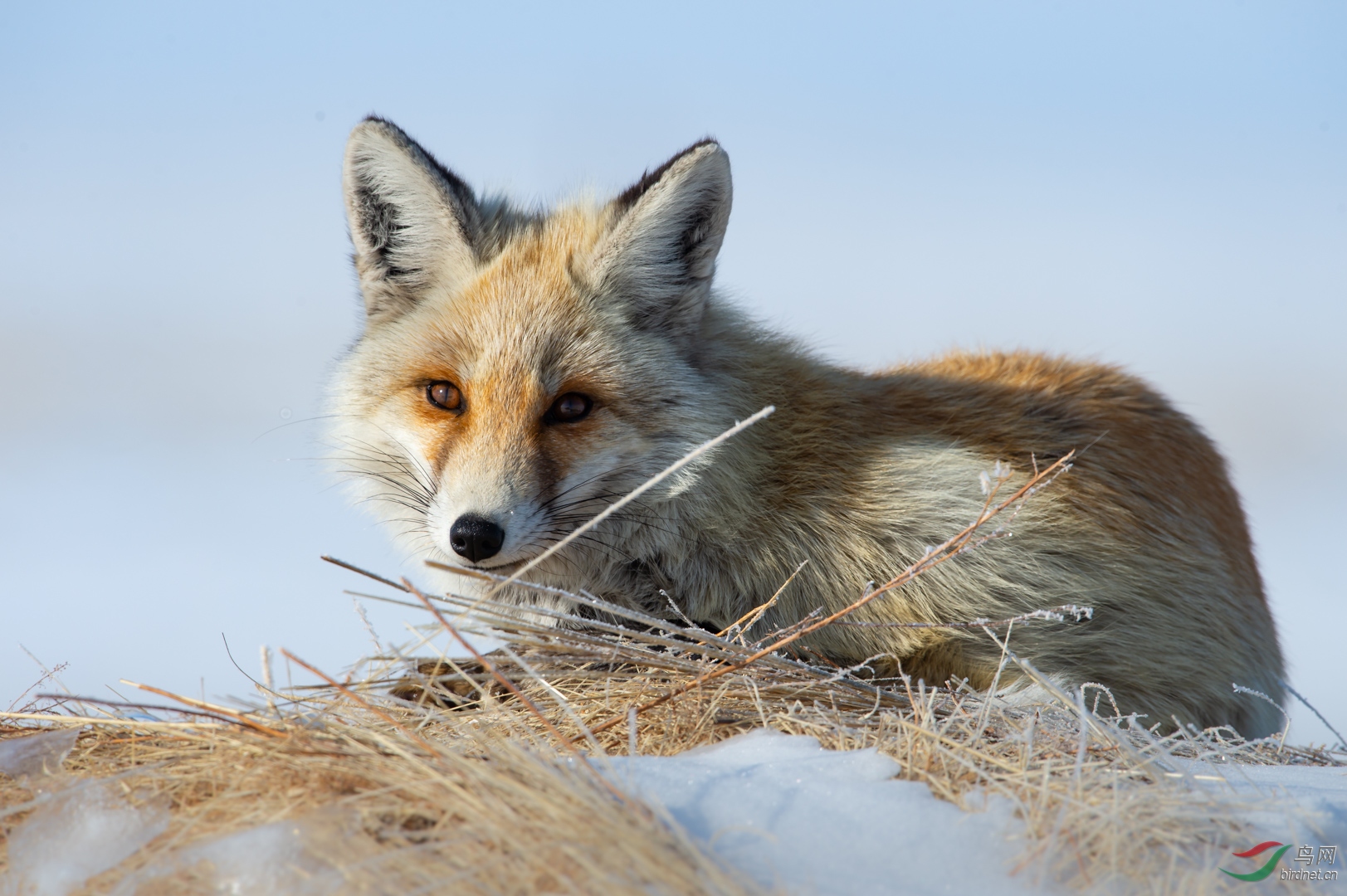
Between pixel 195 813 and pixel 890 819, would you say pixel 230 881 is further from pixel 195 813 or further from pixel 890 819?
pixel 890 819

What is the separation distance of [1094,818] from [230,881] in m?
1.60

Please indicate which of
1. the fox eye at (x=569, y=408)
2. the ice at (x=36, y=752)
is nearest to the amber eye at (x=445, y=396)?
the fox eye at (x=569, y=408)

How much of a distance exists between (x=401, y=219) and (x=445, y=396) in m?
0.88

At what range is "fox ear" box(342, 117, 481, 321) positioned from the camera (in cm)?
366

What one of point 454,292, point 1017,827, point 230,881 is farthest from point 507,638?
point 454,292

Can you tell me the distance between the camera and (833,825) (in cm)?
181

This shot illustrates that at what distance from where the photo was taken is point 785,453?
3.57m

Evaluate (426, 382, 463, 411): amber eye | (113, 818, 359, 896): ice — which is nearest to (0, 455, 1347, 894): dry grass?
(113, 818, 359, 896): ice

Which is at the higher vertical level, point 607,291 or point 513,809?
point 607,291

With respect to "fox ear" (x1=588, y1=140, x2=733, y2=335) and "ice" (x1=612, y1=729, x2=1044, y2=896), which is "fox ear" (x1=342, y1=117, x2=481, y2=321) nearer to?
"fox ear" (x1=588, y1=140, x2=733, y2=335)

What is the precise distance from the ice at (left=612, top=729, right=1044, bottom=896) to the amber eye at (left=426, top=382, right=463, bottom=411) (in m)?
1.74

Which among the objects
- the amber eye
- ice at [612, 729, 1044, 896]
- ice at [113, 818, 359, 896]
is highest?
the amber eye

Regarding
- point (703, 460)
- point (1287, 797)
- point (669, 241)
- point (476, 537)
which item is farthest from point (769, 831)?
point (669, 241)

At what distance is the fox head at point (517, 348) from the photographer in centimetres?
321
